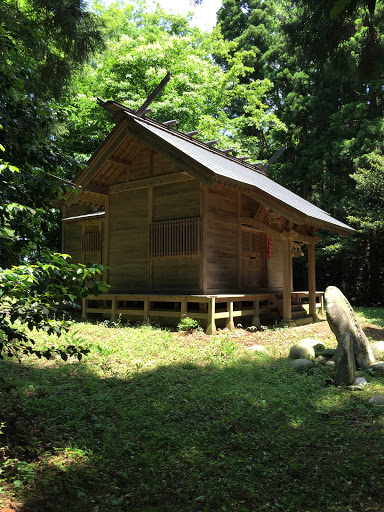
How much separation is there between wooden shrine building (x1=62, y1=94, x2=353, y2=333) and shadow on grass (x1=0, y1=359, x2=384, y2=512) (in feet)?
14.9

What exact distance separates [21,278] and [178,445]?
2.42 meters

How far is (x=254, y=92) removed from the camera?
87.0ft

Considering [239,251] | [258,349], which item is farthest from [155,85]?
[258,349]

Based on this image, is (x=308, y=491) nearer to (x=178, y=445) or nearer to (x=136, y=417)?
(x=178, y=445)

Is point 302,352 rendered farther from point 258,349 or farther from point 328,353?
point 258,349

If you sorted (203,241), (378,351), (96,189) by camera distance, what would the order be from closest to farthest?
1. (378,351)
2. (203,241)
3. (96,189)

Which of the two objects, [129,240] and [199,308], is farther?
[129,240]

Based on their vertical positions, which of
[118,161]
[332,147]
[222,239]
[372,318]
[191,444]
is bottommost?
[191,444]

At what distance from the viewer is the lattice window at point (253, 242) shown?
12.7 meters

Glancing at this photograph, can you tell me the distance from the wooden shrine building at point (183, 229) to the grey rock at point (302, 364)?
3065mm

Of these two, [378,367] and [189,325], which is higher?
[189,325]

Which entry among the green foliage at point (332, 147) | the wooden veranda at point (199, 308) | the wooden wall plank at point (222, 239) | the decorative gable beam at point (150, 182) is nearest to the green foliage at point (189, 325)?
the wooden veranda at point (199, 308)

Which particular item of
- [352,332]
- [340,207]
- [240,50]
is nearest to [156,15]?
[240,50]

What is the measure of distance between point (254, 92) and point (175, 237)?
18.6m
